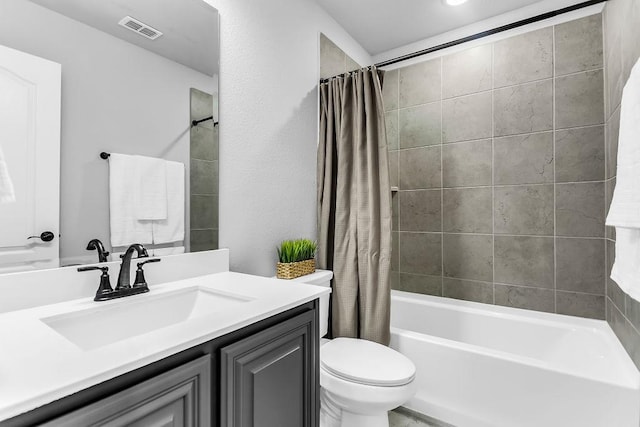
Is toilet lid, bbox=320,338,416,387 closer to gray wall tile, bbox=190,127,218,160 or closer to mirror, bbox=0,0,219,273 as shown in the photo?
mirror, bbox=0,0,219,273

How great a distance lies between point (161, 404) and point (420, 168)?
7.85ft

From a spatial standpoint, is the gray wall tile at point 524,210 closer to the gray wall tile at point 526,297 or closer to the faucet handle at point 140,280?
the gray wall tile at point 526,297

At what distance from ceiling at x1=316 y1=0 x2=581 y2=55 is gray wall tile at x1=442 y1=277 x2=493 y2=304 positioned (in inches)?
77.7

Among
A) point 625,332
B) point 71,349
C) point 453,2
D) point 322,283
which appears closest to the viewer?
point 71,349

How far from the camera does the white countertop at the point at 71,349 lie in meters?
0.50

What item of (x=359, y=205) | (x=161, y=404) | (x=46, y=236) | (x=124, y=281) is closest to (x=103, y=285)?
(x=124, y=281)

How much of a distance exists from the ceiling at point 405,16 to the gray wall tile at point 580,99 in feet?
1.82

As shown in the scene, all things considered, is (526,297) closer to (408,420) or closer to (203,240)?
(408,420)

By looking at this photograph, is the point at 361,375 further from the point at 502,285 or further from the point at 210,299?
the point at 502,285

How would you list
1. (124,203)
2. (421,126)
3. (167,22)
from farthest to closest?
(421,126)
(167,22)
(124,203)

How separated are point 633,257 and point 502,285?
4.46ft

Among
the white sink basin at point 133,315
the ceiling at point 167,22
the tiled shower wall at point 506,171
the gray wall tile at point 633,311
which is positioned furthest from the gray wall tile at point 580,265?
the ceiling at point 167,22

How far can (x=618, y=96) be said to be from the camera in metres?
1.58

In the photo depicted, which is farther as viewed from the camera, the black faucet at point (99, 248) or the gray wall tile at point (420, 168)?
the gray wall tile at point (420, 168)
